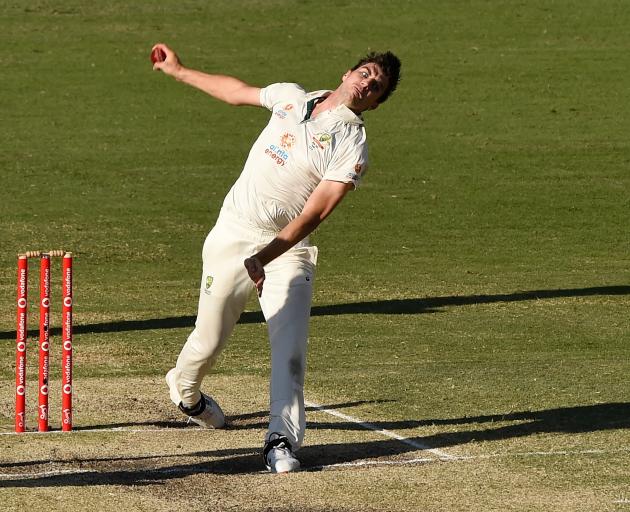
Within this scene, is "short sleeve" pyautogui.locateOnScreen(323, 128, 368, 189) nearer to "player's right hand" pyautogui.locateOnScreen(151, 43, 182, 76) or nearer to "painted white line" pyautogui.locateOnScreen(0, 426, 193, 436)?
"player's right hand" pyautogui.locateOnScreen(151, 43, 182, 76)

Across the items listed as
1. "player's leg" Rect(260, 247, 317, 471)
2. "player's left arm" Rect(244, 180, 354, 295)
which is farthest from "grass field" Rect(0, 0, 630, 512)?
"player's left arm" Rect(244, 180, 354, 295)

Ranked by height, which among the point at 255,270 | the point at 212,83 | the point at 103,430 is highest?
the point at 212,83

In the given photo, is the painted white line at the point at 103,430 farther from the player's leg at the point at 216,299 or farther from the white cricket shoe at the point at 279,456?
the white cricket shoe at the point at 279,456

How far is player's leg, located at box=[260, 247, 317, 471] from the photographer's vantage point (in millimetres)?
8328

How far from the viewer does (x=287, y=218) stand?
8531mm

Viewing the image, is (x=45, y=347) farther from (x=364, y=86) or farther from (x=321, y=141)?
(x=364, y=86)

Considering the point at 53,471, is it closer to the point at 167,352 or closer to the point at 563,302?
the point at 167,352

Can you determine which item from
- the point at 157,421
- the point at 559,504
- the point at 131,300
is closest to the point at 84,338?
the point at 131,300

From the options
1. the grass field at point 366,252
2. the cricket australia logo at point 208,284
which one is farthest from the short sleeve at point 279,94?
the grass field at point 366,252

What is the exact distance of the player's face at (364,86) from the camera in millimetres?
8461

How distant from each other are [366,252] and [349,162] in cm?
1122

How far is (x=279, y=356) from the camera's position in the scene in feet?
27.6

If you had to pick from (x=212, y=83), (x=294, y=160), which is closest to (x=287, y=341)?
(x=294, y=160)

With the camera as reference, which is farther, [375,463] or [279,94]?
[279,94]
